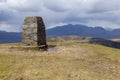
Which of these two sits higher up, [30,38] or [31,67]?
[30,38]

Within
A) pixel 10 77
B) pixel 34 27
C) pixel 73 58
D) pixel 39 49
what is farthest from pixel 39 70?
pixel 34 27

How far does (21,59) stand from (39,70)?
17.7 ft

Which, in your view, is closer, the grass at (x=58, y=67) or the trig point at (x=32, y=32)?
the grass at (x=58, y=67)

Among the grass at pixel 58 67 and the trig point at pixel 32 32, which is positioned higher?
the trig point at pixel 32 32

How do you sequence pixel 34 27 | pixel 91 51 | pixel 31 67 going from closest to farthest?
pixel 31 67 → pixel 91 51 → pixel 34 27

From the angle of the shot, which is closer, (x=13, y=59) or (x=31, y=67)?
(x=31, y=67)

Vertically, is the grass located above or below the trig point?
below

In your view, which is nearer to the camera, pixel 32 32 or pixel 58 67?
pixel 58 67

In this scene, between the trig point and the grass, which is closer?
the grass

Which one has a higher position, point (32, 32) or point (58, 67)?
point (32, 32)

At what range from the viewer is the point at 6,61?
3878cm

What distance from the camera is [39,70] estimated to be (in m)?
35.4

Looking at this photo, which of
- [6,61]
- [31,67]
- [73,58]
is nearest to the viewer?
[31,67]

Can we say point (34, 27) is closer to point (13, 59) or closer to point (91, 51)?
point (91, 51)
